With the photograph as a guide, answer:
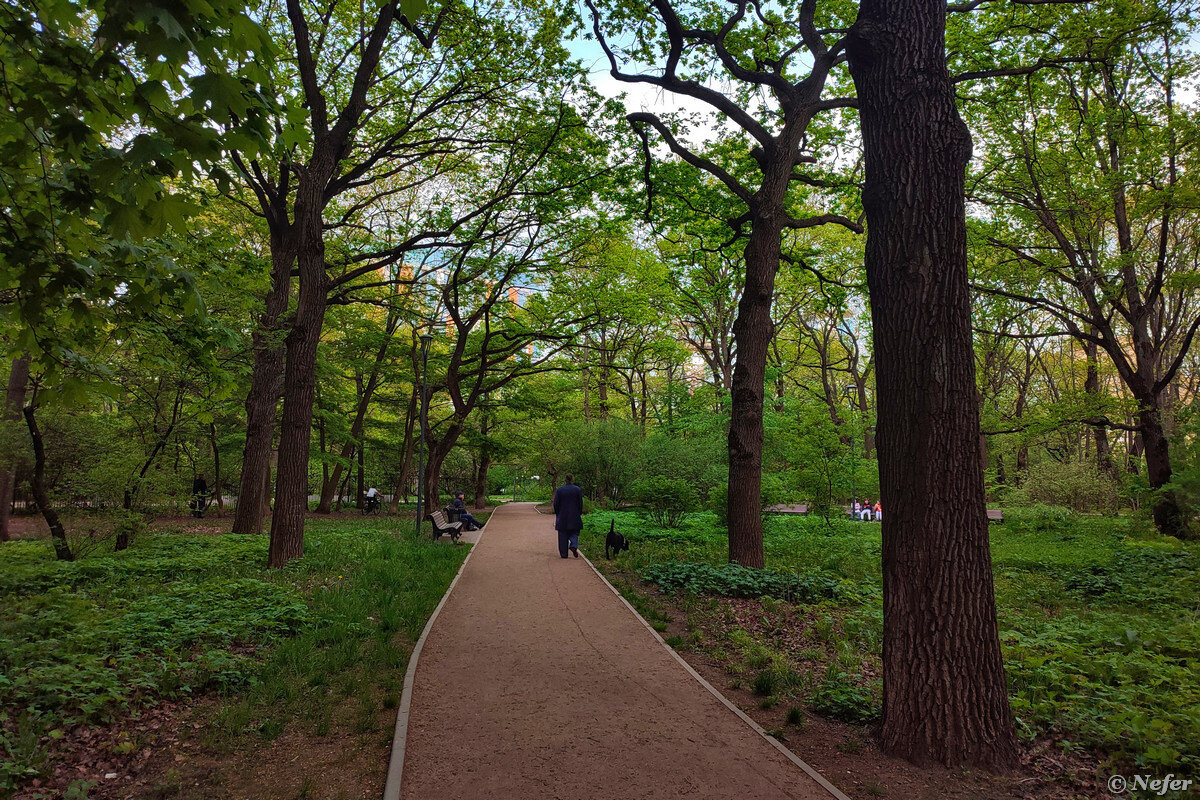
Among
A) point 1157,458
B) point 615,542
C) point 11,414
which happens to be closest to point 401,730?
point 615,542

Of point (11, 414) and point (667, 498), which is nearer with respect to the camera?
point (11, 414)

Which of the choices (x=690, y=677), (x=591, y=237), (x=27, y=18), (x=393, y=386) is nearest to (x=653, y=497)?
(x=591, y=237)

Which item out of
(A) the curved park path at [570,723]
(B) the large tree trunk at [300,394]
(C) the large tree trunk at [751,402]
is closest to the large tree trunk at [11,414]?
(B) the large tree trunk at [300,394]

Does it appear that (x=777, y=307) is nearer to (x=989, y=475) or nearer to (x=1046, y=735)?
(x=989, y=475)

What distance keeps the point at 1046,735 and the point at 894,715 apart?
3.87 ft

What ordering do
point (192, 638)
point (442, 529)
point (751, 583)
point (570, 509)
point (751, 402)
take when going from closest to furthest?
point (192, 638) → point (751, 583) → point (751, 402) → point (570, 509) → point (442, 529)

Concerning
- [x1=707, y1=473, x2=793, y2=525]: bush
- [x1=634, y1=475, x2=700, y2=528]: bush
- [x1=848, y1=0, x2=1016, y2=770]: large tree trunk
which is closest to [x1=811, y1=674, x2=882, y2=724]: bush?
[x1=848, y1=0, x2=1016, y2=770]: large tree trunk

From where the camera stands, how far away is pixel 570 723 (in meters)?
4.59

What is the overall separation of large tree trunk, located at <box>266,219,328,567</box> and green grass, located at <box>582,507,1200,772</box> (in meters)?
5.75

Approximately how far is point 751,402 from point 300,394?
7723 mm

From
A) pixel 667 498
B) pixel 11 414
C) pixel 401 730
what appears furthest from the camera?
pixel 667 498

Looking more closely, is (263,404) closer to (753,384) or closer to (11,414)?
(11,414)

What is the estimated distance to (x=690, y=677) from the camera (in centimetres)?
565

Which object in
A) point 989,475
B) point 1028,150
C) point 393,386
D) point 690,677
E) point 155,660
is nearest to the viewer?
point 155,660
